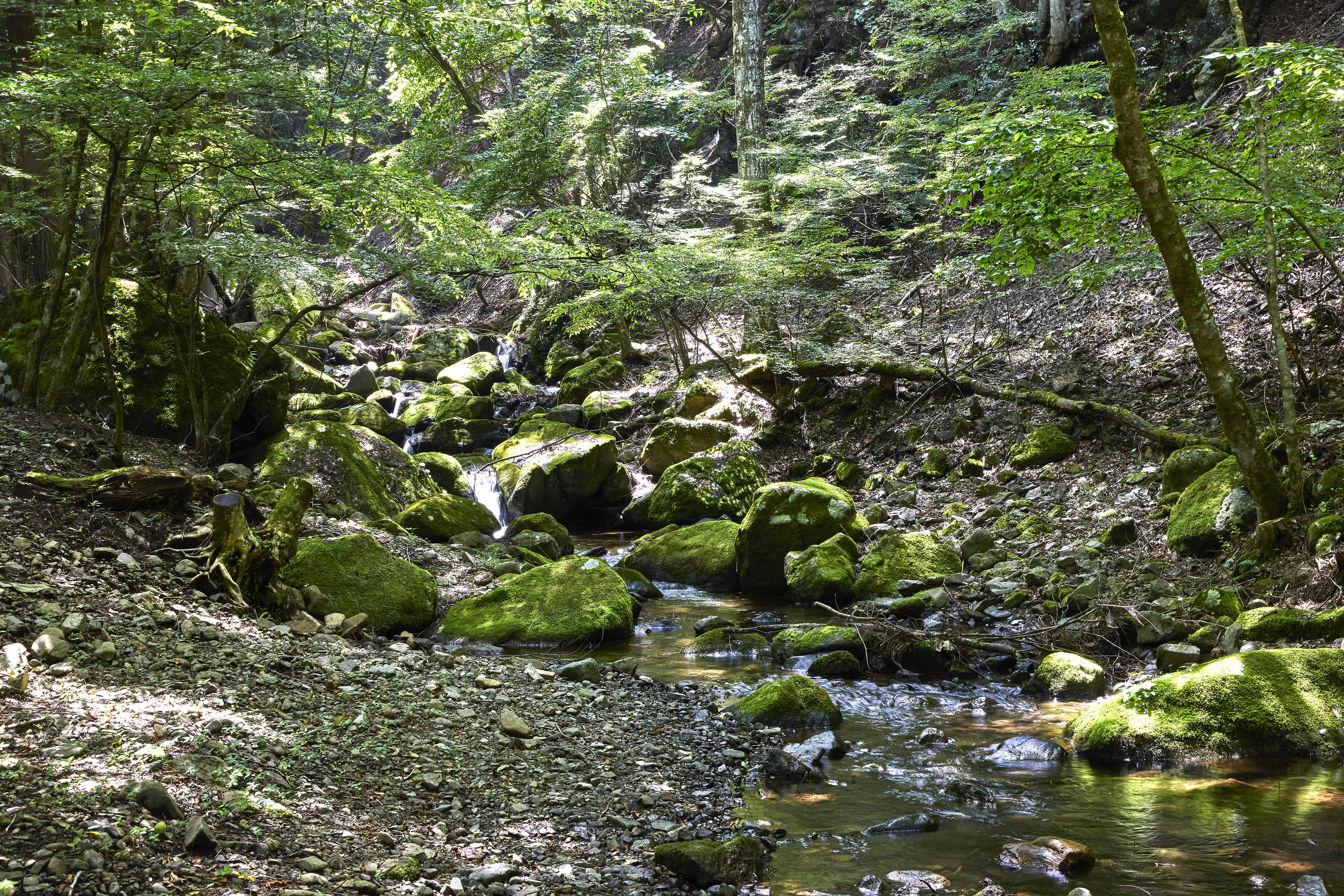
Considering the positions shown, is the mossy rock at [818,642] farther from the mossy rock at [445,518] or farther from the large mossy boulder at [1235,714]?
the mossy rock at [445,518]

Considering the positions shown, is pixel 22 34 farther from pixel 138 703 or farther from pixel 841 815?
pixel 841 815

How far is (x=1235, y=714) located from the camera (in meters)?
4.71

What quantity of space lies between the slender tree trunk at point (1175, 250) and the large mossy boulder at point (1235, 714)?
2.05 meters

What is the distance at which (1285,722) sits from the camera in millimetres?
4594

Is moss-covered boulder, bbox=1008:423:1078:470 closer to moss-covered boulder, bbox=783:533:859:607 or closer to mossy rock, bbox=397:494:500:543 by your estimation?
moss-covered boulder, bbox=783:533:859:607

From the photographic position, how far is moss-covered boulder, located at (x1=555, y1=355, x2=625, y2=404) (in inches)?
719

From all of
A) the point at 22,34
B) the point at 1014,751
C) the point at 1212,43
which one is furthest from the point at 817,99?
the point at 1014,751

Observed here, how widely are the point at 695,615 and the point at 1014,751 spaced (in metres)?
4.19

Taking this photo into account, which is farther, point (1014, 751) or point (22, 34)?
point (22, 34)

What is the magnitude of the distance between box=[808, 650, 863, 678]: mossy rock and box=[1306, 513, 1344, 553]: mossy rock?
363cm

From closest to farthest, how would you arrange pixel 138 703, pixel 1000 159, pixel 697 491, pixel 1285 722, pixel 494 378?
pixel 138 703, pixel 1285 722, pixel 1000 159, pixel 697 491, pixel 494 378

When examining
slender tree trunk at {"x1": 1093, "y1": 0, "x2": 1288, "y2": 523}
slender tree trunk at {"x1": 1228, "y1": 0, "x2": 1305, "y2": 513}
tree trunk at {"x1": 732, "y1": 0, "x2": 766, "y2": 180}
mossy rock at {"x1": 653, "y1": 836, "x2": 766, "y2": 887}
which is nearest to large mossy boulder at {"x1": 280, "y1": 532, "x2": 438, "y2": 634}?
mossy rock at {"x1": 653, "y1": 836, "x2": 766, "y2": 887}

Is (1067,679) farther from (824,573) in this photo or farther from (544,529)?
(544,529)

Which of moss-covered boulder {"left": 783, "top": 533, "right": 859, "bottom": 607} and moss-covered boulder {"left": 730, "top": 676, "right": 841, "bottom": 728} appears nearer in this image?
moss-covered boulder {"left": 730, "top": 676, "right": 841, "bottom": 728}
